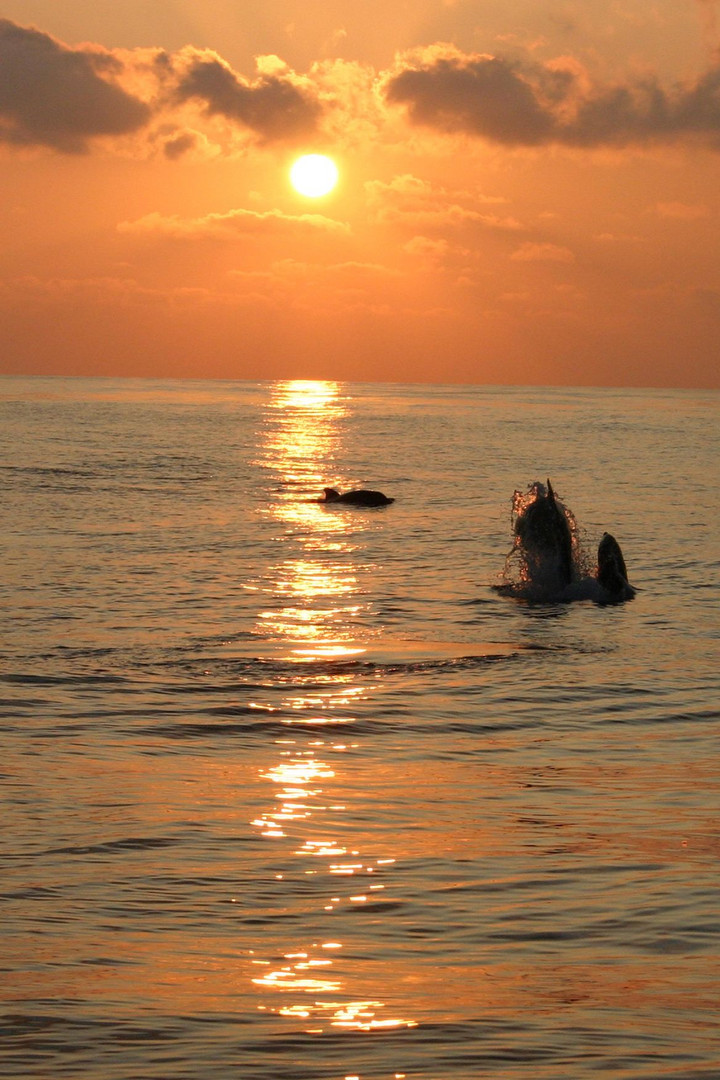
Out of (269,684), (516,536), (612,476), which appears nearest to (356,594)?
(516,536)

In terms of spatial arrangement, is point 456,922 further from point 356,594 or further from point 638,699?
point 356,594

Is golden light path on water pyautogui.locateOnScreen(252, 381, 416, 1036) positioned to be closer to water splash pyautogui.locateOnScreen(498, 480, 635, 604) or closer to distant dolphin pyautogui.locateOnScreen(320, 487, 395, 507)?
water splash pyautogui.locateOnScreen(498, 480, 635, 604)

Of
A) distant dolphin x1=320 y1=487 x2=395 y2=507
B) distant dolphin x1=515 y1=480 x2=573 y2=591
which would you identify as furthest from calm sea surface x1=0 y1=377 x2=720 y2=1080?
distant dolphin x1=320 y1=487 x2=395 y2=507

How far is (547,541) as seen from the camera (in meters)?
21.3

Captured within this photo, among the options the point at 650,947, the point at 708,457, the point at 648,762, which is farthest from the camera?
the point at 708,457

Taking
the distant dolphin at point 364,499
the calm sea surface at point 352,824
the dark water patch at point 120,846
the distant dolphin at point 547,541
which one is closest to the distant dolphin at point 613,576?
the calm sea surface at point 352,824

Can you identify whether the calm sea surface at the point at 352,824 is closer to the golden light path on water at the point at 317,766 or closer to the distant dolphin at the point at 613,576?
the golden light path on water at the point at 317,766

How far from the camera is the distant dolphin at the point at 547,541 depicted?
2089cm

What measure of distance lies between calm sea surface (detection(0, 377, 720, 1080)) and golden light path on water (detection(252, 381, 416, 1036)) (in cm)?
3

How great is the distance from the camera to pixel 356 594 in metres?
20.3

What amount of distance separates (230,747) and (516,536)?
1125cm

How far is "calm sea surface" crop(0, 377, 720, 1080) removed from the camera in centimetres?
595

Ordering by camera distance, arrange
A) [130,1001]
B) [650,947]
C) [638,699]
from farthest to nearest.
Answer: [638,699], [650,947], [130,1001]

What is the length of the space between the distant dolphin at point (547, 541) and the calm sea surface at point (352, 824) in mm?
1072
